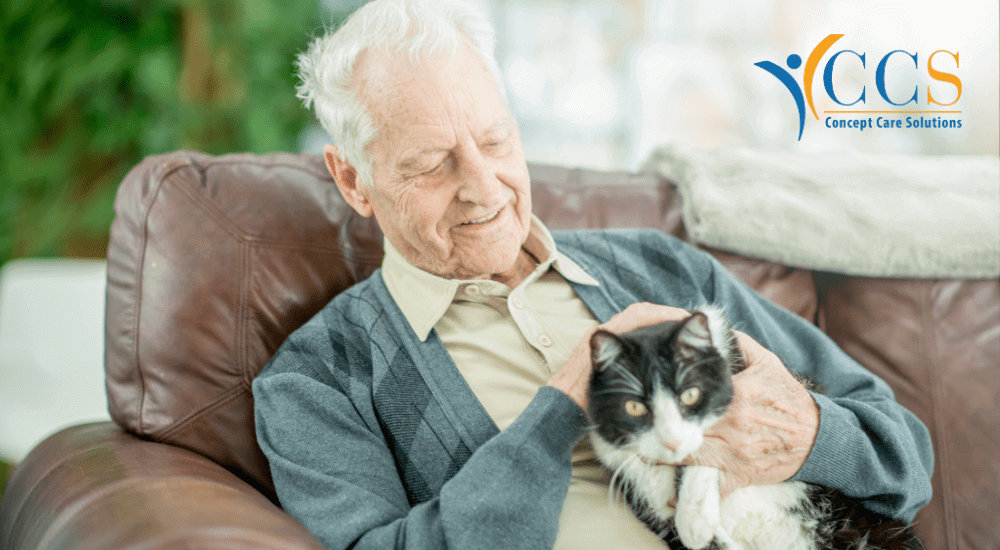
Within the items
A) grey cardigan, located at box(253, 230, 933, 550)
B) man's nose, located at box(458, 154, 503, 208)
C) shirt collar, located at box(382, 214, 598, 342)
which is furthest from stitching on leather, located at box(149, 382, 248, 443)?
man's nose, located at box(458, 154, 503, 208)

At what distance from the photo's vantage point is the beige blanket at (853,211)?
54.8 inches

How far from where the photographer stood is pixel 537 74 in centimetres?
304

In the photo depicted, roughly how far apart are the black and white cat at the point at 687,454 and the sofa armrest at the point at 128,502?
0.49 metres

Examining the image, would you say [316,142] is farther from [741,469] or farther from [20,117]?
[741,469]

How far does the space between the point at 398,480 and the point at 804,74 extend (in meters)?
1.45

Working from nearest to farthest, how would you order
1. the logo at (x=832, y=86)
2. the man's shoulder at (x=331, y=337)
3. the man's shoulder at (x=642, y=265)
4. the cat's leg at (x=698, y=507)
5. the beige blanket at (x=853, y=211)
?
1. the cat's leg at (x=698, y=507)
2. the man's shoulder at (x=331, y=337)
3. the man's shoulder at (x=642, y=265)
4. the beige blanket at (x=853, y=211)
5. the logo at (x=832, y=86)

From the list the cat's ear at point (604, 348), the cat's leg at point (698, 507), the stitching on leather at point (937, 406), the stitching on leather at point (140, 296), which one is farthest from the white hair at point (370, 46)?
the stitching on leather at point (937, 406)

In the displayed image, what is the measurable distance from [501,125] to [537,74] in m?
2.09

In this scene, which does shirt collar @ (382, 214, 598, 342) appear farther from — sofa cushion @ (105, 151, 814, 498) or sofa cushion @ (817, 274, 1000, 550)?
sofa cushion @ (817, 274, 1000, 550)

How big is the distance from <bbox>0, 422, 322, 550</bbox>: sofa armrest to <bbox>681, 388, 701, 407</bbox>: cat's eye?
57 centimetres

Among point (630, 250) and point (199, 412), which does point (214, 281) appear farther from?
point (630, 250)

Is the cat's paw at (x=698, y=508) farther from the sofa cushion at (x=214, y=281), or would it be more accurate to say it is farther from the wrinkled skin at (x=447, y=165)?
the sofa cushion at (x=214, y=281)

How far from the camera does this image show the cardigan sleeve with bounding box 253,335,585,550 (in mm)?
899

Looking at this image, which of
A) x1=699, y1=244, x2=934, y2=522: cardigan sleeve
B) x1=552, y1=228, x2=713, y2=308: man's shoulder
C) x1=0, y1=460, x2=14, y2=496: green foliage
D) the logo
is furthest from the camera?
x1=0, y1=460, x2=14, y2=496: green foliage
